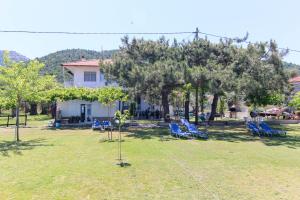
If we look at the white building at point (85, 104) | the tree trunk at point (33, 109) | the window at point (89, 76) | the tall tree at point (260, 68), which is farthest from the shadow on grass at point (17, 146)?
the tree trunk at point (33, 109)

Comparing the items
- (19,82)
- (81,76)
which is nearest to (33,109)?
(81,76)

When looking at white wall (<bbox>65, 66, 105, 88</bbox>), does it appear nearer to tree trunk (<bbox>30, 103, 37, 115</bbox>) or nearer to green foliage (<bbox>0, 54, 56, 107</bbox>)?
tree trunk (<bbox>30, 103, 37, 115</bbox>)

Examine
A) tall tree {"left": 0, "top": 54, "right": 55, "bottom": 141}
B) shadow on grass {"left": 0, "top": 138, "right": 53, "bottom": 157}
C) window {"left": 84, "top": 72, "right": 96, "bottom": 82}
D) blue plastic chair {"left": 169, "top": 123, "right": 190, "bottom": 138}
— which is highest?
window {"left": 84, "top": 72, "right": 96, "bottom": 82}

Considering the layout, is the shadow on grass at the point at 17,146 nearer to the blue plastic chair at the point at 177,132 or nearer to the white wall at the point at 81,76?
the blue plastic chair at the point at 177,132

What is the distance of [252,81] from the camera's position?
90.4 ft

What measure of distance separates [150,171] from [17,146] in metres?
9.77

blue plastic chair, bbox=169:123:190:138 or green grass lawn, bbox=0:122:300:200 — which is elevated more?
blue plastic chair, bbox=169:123:190:138

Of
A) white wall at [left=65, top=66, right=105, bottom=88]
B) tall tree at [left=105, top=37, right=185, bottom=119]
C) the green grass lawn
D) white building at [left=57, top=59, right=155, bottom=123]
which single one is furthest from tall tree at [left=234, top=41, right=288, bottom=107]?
white wall at [left=65, top=66, right=105, bottom=88]

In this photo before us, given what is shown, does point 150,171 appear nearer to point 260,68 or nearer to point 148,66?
point 148,66

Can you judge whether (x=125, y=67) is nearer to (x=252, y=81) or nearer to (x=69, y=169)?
(x=252, y=81)

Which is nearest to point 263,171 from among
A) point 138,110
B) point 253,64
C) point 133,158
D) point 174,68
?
point 133,158

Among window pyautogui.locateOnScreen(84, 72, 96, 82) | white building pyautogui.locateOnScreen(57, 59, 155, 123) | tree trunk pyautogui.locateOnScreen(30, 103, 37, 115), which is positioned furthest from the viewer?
tree trunk pyautogui.locateOnScreen(30, 103, 37, 115)

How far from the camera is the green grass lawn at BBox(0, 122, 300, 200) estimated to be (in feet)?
32.0

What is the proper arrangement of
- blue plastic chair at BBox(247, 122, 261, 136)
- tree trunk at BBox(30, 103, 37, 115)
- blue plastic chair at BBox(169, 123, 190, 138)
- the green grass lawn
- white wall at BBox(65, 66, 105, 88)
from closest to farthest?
1. the green grass lawn
2. blue plastic chair at BBox(169, 123, 190, 138)
3. blue plastic chair at BBox(247, 122, 261, 136)
4. white wall at BBox(65, 66, 105, 88)
5. tree trunk at BBox(30, 103, 37, 115)
